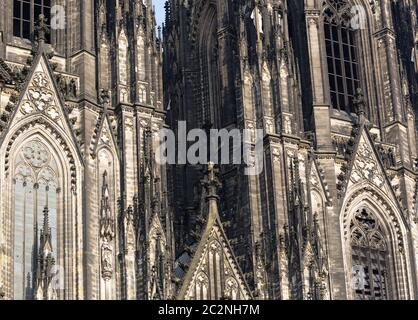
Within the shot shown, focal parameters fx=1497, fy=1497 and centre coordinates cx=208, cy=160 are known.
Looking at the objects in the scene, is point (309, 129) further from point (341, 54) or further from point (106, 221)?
point (106, 221)

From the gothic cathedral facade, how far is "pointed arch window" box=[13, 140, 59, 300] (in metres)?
0.04

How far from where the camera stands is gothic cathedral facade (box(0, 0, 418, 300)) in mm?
41156

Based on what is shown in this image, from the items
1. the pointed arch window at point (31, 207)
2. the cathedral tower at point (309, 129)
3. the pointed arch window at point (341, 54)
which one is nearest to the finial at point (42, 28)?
the pointed arch window at point (31, 207)

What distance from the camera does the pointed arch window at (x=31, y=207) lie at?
40.3 metres

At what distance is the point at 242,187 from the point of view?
148 feet

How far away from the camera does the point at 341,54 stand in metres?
49.8

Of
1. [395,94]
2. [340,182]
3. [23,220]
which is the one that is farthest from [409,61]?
[23,220]

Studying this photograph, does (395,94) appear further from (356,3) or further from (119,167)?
(119,167)

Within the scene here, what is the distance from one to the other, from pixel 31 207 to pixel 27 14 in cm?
645

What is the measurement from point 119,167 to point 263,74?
6289mm

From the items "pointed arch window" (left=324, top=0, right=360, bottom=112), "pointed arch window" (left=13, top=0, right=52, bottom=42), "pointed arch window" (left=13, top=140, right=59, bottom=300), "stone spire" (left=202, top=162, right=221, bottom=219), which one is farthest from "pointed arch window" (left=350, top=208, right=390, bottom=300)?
"pointed arch window" (left=13, top=0, right=52, bottom=42)

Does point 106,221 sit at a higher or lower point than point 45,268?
higher

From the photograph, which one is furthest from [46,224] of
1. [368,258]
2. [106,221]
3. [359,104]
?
[359,104]

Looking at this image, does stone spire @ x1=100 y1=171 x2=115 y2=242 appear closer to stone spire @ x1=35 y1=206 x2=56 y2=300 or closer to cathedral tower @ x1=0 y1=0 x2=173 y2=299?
cathedral tower @ x1=0 y1=0 x2=173 y2=299
